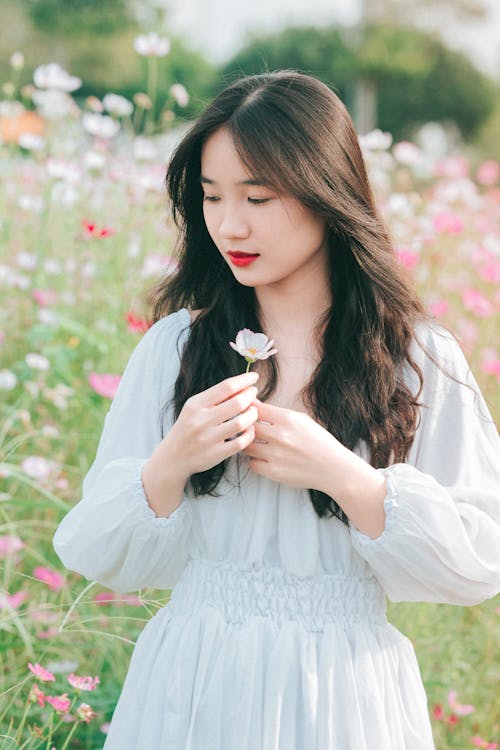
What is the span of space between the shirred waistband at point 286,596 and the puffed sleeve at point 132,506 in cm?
7

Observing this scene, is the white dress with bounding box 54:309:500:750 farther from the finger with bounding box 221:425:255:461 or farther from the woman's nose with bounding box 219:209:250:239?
the woman's nose with bounding box 219:209:250:239

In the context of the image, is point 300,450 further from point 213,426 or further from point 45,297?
point 45,297

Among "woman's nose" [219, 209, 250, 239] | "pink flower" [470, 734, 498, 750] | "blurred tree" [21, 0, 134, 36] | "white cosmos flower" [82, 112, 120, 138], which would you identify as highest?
"blurred tree" [21, 0, 134, 36]

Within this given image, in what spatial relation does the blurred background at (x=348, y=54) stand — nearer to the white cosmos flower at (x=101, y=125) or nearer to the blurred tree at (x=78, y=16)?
the blurred tree at (x=78, y=16)

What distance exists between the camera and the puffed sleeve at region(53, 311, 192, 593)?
4.06ft

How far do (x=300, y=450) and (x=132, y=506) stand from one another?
0.73ft

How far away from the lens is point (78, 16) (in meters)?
24.9

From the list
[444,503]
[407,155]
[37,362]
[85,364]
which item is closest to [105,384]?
[37,362]

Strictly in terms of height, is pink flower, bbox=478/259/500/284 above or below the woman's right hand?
above

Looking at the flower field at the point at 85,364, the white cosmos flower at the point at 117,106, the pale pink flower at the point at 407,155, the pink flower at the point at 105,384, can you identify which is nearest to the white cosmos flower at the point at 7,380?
the flower field at the point at 85,364

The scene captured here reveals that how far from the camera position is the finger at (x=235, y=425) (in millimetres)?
1135

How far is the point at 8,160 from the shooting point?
2973 millimetres

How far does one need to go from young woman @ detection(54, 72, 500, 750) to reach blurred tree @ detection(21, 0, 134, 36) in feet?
81.8

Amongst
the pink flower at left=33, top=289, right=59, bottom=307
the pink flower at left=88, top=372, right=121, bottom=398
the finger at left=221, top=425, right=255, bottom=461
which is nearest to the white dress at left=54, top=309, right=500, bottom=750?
the finger at left=221, top=425, right=255, bottom=461
